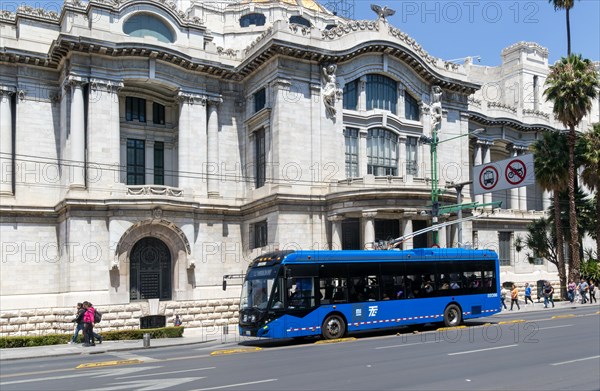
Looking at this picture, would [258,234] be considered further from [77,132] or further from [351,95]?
[77,132]

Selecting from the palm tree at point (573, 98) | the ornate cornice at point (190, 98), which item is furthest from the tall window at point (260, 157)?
the palm tree at point (573, 98)

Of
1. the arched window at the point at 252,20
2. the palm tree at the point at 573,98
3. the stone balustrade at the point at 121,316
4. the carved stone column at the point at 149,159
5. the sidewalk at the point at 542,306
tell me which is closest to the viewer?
the stone balustrade at the point at 121,316

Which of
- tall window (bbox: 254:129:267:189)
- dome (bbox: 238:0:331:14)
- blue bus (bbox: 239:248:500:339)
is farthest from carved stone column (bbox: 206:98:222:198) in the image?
dome (bbox: 238:0:331:14)

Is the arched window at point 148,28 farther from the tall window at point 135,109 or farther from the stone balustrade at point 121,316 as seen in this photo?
the stone balustrade at point 121,316

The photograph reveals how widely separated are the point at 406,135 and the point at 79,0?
22.4 meters

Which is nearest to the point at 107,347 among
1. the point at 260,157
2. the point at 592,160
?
the point at 260,157

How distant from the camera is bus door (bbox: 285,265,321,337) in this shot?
79.9 feet

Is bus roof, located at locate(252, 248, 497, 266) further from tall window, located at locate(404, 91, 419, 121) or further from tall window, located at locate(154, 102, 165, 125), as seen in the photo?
tall window, located at locate(154, 102, 165, 125)

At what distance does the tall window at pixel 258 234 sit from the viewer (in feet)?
136

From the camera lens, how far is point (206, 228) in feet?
137

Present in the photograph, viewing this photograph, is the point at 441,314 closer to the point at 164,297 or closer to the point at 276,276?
the point at 276,276

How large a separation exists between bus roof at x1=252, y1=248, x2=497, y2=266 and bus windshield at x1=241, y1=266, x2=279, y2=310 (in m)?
0.32

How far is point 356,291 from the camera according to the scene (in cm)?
2608

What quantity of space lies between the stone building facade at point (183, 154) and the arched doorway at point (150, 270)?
0.08 m
